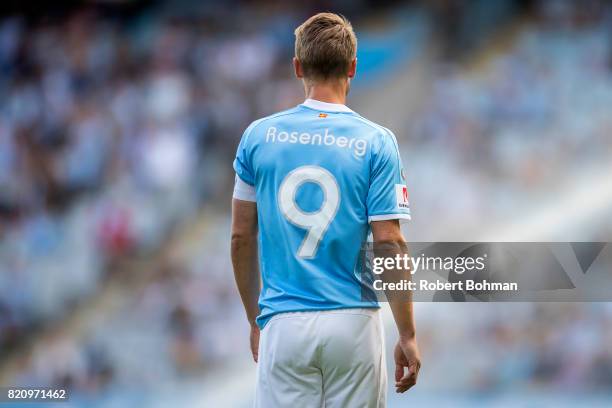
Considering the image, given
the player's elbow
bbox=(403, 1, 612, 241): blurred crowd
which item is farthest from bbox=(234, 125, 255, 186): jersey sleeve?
bbox=(403, 1, 612, 241): blurred crowd

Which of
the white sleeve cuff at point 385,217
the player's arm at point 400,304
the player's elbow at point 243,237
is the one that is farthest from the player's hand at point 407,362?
the player's elbow at point 243,237

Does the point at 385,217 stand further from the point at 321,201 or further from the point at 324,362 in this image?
the point at 324,362

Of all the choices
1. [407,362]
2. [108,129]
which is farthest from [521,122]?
[407,362]

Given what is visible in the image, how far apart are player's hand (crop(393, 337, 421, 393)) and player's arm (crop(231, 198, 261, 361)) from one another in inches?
15.7

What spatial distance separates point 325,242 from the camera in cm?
229

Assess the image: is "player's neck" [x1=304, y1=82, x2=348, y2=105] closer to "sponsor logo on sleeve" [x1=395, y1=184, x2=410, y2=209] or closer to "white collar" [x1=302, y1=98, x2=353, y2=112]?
"white collar" [x1=302, y1=98, x2=353, y2=112]

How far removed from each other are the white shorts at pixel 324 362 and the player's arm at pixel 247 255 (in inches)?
7.3

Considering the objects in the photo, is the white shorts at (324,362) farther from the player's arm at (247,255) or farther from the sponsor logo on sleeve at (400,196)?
the sponsor logo on sleeve at (400,196)

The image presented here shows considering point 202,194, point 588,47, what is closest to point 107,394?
point 202,194

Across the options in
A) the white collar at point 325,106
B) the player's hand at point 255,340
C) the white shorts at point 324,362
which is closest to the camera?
the white shorts at point 324,362

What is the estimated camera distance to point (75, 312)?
23.2 ft

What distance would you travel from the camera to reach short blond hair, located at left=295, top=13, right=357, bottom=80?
2.35 metres

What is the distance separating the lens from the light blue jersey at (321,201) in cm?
229

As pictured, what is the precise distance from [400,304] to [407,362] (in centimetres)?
15
